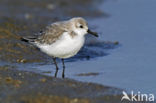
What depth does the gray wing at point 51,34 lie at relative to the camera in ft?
33.7

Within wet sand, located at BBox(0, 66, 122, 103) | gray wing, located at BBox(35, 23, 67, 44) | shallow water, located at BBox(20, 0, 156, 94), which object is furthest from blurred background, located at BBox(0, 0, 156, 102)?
wet sand, located at BBox(0, 66, 122, 103)

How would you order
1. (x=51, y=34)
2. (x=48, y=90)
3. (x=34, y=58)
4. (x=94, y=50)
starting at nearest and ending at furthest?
(x=48, y=90) < (x=51, y=34) < (x=34, y=58) < (x=94, y=50)

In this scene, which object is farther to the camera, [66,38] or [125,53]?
[125,53]

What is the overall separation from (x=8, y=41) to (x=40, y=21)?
309cm

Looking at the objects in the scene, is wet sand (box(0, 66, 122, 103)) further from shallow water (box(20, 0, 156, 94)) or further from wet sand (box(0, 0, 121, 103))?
shallow water (box(20, 0, 156, 94))

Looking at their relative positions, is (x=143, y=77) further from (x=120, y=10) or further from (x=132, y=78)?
(x=120, y=10)

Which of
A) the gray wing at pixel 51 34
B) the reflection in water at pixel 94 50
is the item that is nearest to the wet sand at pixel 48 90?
the gray wing at pixel 51 34

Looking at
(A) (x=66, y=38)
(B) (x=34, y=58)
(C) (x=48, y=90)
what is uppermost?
(A) (x=66, y=38)

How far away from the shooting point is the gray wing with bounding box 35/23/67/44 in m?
10.3

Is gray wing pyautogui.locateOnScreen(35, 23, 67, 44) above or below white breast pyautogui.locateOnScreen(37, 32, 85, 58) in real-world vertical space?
above

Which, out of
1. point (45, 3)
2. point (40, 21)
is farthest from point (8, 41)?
point (45, 3)

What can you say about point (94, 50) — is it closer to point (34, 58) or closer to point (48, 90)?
point (34, 58)

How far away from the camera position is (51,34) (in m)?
10.5

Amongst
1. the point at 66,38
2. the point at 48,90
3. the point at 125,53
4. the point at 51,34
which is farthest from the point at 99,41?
the point at 48,90
